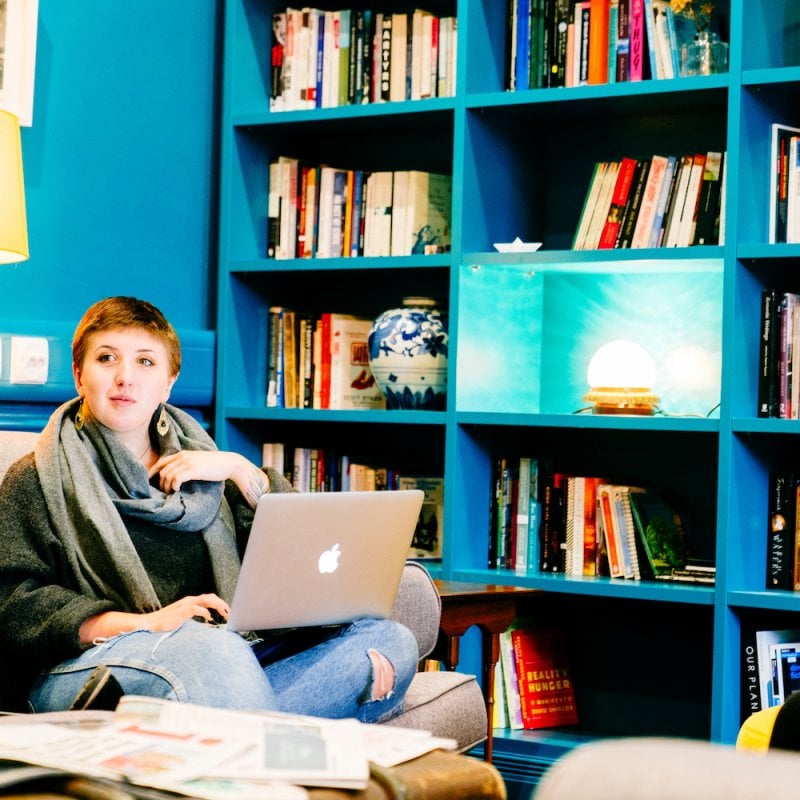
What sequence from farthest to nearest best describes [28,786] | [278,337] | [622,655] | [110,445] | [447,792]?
[278,337] → [622,655] → [110,445] → [447,792] → [28,786]

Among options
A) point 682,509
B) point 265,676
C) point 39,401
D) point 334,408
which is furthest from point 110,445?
point 682,509

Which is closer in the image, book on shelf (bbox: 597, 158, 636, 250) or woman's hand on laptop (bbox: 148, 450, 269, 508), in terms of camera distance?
woman's hand on laptop (bbox: 148, 450, 269, 508)

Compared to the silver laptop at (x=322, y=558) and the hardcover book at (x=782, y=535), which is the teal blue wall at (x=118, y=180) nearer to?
the silver laptop at (x=322, y=558)

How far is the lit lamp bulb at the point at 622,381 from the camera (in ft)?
10.4

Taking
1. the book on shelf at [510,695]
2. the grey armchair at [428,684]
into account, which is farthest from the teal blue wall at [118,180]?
the book on shelf at [510,695]

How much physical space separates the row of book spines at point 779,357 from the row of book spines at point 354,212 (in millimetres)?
846

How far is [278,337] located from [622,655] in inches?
47.2

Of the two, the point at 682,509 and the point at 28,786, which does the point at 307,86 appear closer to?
the point at 682,509

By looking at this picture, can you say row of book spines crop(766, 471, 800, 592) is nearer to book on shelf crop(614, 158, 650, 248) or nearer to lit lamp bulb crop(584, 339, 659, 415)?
lit lamp bulb crop(584, 339, 659, 415)

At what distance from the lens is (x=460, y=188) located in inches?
130

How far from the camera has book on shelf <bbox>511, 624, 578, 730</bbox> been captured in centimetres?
333

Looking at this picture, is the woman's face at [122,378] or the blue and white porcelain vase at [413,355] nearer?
the woman's face at [122,378]

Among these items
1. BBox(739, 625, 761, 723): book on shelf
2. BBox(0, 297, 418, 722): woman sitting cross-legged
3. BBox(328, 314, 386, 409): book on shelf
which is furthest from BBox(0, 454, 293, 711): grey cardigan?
BBox(739, 625, 761, 723): book on shelf

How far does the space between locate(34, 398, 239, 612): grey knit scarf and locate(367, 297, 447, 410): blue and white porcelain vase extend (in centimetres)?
102
